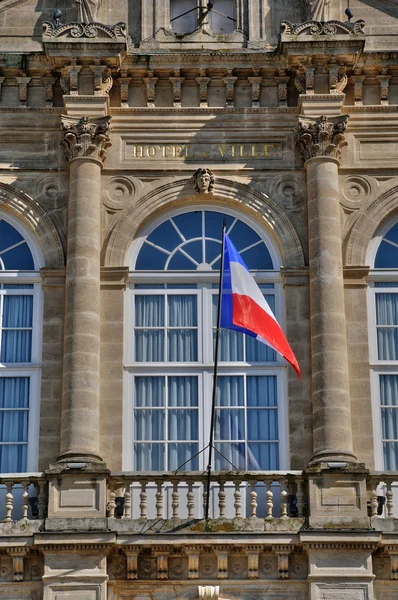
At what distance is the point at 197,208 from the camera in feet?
88.1

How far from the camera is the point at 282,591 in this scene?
23.5 m

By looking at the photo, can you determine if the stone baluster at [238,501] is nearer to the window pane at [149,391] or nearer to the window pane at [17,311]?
the window pane at [149,391]

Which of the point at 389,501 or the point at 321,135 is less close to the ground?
the point at 321,135

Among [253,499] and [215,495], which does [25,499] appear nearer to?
[215,495]

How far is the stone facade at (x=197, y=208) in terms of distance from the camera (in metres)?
23.5

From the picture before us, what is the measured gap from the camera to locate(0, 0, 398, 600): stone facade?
77.3 feet

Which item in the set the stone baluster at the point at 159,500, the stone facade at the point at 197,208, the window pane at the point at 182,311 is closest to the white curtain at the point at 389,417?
the stone facade at the point at 197,208

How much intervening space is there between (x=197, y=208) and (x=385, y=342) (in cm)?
378

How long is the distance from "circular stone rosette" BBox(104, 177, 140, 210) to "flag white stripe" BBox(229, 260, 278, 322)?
9.43 feet

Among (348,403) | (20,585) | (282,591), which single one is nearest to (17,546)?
(20,585)

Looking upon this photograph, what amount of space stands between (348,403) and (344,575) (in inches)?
112

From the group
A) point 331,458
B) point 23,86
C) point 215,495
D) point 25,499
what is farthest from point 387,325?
point 23,86

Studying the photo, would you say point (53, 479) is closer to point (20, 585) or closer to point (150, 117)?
point (20, 585)

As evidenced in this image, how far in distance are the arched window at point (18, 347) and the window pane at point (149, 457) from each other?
1568 mm
